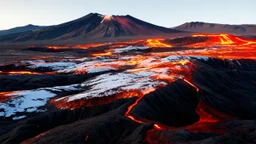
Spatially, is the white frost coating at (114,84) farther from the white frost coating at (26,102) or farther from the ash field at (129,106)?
the white frost coating at (26,102)

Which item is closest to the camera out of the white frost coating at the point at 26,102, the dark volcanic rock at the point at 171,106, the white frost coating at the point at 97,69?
the dark volcanic rock at the point at 171,106

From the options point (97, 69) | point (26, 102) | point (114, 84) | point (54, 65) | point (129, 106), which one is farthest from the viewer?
point (54, 65)

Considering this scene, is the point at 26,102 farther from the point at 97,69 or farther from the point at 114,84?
the point at 97,69

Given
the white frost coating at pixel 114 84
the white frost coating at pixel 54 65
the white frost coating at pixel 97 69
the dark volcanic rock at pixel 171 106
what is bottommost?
the dark volcanic rock at pixel 171 106

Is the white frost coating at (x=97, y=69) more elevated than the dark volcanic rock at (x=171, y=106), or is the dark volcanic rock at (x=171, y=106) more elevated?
the white frost coating at (x=97, y=69)

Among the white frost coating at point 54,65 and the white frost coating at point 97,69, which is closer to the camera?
the white frost coating at point 97,69

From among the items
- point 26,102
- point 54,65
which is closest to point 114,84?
point 26,102

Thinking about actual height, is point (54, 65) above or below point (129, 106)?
above

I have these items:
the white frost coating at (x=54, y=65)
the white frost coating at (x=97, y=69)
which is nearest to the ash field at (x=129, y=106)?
the white frost coating at (x=97, y=69)
